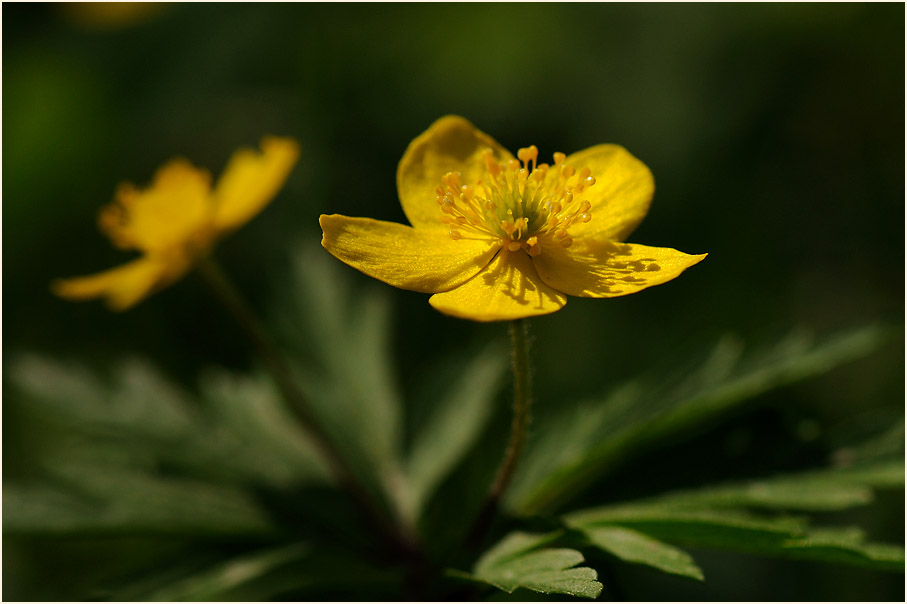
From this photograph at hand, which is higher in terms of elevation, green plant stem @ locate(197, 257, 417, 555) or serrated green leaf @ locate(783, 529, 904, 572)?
green plant stem @ locate(197, 257, 417, 555)

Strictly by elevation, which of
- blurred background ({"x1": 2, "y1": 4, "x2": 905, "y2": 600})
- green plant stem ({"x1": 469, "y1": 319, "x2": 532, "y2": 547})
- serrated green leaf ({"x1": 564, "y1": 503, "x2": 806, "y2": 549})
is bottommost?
serrated green leaf ({"x1": 564, "y1": 503, "x2": 806, "y2": 549})

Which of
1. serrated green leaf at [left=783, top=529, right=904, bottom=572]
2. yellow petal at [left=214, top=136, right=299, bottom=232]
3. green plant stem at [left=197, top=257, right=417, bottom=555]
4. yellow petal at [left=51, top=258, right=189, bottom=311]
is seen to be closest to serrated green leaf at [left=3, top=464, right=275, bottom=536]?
green plant stem at [left=197, top=257, right=417, bottom=555]

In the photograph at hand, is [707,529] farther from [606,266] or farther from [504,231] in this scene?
[504,231]

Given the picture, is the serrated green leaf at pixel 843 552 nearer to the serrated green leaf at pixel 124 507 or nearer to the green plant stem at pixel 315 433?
the green plant stem at pixel 315 433

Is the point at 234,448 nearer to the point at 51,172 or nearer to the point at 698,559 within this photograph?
the point at 698,559

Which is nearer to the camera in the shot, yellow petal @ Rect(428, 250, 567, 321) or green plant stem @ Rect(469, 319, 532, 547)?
yellow petal @ Rect(428, 250, 567, 321)

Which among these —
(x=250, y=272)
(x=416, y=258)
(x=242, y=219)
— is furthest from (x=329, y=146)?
(x=416, y=258)

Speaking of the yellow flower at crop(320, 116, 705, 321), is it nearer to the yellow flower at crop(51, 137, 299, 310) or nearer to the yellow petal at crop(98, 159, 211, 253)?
the yellow flower at crop(51, 137, 299, 310)
